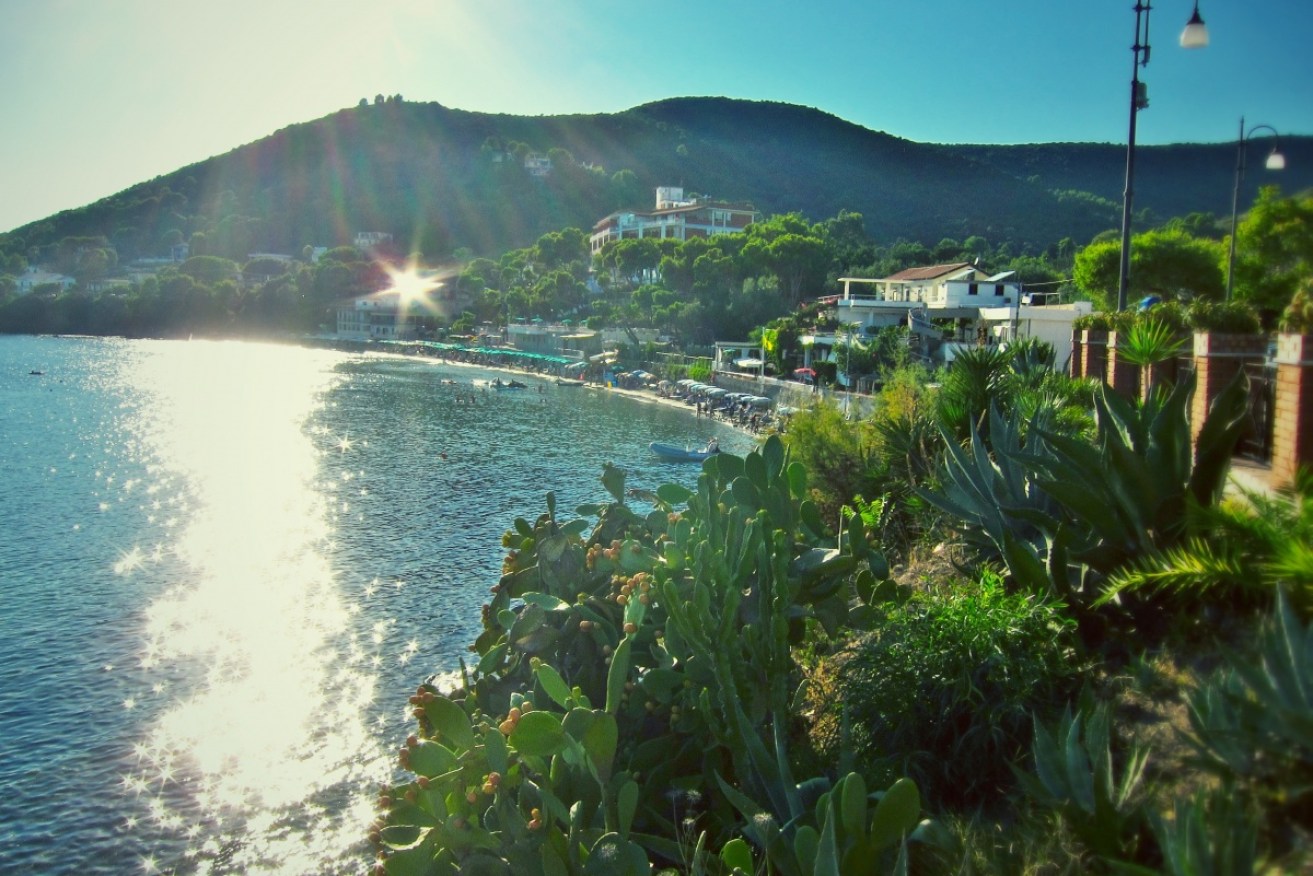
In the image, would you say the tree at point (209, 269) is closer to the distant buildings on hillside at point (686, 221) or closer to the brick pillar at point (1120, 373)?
the distant buildings on hillside at point (686, 221)

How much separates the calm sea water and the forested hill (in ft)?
254

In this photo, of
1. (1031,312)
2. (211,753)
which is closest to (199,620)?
(211,753)

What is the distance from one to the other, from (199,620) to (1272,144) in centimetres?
1898

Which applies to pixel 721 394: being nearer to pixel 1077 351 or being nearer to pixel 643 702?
pixel 1077 351

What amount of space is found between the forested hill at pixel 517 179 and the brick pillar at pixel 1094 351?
307ft

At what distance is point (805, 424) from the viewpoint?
492 inches

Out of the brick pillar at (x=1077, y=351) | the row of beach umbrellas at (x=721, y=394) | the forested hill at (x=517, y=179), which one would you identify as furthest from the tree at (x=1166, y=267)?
the forested hill at (x=517, y=179)

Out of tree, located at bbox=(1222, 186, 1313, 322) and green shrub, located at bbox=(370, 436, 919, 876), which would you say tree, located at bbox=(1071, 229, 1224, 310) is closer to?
tree, located at bbox=(1222, 186, 1313, 322)

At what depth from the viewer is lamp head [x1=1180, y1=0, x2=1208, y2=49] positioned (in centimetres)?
957

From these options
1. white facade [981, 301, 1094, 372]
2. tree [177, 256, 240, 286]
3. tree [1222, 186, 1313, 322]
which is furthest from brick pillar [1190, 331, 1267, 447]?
tree [177, 256, 240, 286]

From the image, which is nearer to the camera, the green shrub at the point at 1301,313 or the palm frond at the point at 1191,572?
the palm frond at the point at 1191,572

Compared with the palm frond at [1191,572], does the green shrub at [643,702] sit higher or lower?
lower

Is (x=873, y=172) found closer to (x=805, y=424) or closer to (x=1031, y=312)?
(x=1031, y=312)

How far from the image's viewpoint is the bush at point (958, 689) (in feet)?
17.3
